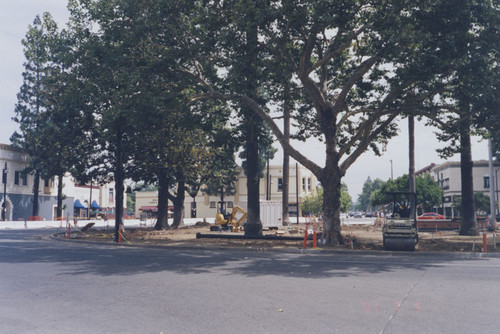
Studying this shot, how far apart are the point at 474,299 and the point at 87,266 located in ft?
32.6

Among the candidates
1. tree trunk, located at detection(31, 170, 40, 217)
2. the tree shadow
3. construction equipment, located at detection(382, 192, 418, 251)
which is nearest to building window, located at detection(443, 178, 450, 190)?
tree trunk, located at detection(31, 170, 40, 217)

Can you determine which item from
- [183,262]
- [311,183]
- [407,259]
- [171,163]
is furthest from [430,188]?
[183,262]

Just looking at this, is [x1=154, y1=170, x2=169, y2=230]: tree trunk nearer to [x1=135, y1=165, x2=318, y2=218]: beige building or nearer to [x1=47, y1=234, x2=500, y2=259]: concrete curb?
[x1=47, y1=234, x2=500, y2=259]: concrete curb

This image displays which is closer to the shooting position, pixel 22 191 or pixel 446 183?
pixel 22 191

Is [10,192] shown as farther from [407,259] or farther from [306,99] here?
[407,259]

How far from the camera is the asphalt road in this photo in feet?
21.3

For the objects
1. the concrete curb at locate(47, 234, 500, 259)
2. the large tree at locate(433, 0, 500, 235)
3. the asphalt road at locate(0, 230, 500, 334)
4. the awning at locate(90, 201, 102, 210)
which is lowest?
the concrete curb at locate(47, 234, 500, 259)

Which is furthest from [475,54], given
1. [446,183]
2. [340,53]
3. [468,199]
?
[446,183]

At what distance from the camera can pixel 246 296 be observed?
855 centimetres

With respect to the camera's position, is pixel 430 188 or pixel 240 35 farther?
pixel 430 188

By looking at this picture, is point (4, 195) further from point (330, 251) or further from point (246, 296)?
point (246, 296)

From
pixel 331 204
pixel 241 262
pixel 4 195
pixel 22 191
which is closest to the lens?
pixel 241 262

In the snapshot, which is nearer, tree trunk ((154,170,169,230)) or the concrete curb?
the concrete curb

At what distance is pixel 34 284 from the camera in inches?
390
